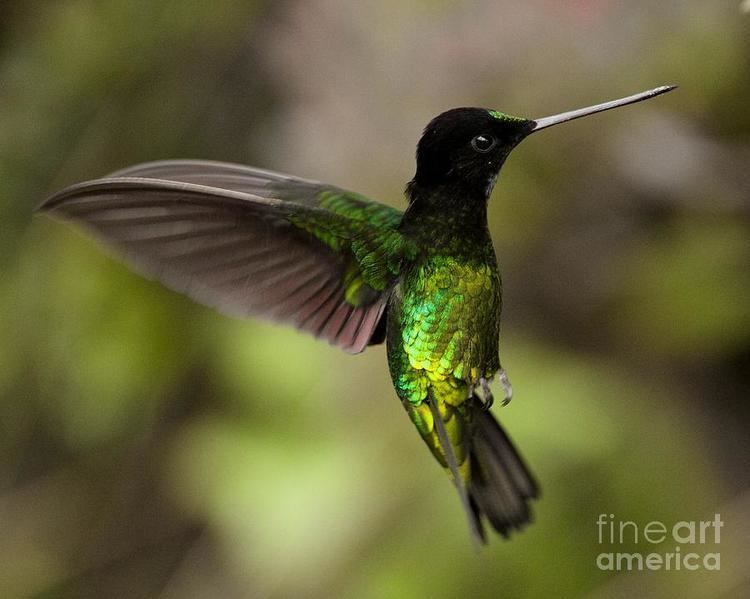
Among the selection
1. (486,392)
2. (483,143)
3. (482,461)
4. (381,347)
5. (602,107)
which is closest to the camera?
(602,107)

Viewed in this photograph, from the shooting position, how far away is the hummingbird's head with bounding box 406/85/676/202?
0.66 meters

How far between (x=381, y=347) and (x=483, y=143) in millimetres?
1582

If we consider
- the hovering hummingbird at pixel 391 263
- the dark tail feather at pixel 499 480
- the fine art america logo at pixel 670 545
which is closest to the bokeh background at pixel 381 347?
the fine art america logo at pixel 670 545

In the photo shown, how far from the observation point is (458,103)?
2.18 meters

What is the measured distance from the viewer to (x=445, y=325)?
0.79 meters

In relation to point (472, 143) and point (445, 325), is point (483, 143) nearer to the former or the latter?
point (472, 143)

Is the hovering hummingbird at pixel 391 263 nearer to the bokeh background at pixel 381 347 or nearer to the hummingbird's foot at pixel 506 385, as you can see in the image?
the hummingbird's foot at pixel 506 385

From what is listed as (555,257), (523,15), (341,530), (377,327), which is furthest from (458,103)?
(377,327)

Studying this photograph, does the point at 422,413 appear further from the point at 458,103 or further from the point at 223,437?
the point at 223,437

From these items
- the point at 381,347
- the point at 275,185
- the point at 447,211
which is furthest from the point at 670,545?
the point at 447,211

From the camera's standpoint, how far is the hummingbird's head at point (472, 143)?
66cm

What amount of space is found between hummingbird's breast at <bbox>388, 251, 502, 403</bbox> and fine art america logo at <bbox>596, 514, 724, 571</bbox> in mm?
1512

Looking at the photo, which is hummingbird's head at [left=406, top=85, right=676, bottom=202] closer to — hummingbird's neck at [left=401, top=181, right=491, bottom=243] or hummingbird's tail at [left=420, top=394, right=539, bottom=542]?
hummingbird's neck at [left=401, top=181, right=491, bottom=243]

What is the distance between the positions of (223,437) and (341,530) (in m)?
0.47
